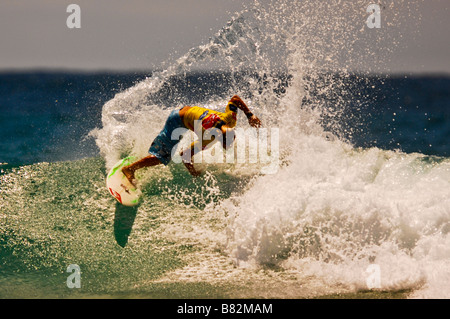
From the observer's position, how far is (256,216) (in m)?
5.00

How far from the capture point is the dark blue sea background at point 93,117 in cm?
1044

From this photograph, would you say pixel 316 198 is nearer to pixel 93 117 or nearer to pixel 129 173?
pixel 129 173

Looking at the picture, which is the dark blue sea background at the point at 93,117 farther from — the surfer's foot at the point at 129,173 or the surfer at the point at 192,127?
the surfer at the point at 192,127

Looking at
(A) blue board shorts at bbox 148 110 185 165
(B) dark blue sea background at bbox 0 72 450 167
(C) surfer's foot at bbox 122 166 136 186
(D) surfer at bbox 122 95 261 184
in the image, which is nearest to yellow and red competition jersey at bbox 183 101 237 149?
(D) surfer at bbox 122 95 261 184

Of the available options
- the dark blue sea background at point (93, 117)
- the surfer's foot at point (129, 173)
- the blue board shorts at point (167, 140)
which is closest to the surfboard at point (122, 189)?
the surfer's foot at point (129, 173)

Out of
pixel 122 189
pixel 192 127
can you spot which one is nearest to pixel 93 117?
pixel 122 189

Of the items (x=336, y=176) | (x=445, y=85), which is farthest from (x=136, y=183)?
(x=445, y=85)

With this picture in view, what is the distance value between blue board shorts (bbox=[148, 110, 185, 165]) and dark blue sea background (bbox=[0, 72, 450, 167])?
7.61 feet

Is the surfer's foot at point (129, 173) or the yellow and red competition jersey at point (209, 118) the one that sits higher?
the yellow and red competition jersey at point (209, 118)

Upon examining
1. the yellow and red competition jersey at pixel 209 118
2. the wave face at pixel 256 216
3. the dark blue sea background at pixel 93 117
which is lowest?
the wave face at pixel 256 216

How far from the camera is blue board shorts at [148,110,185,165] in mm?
5848

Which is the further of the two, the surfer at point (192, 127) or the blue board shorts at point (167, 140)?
the blue board shorts at point (167, 140)

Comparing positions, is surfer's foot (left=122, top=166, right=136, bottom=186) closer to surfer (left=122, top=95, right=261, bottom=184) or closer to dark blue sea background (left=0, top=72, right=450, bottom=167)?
surfer (left=122, top=95, right=261, bottom=184)

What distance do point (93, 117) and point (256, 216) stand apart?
1020 cm
